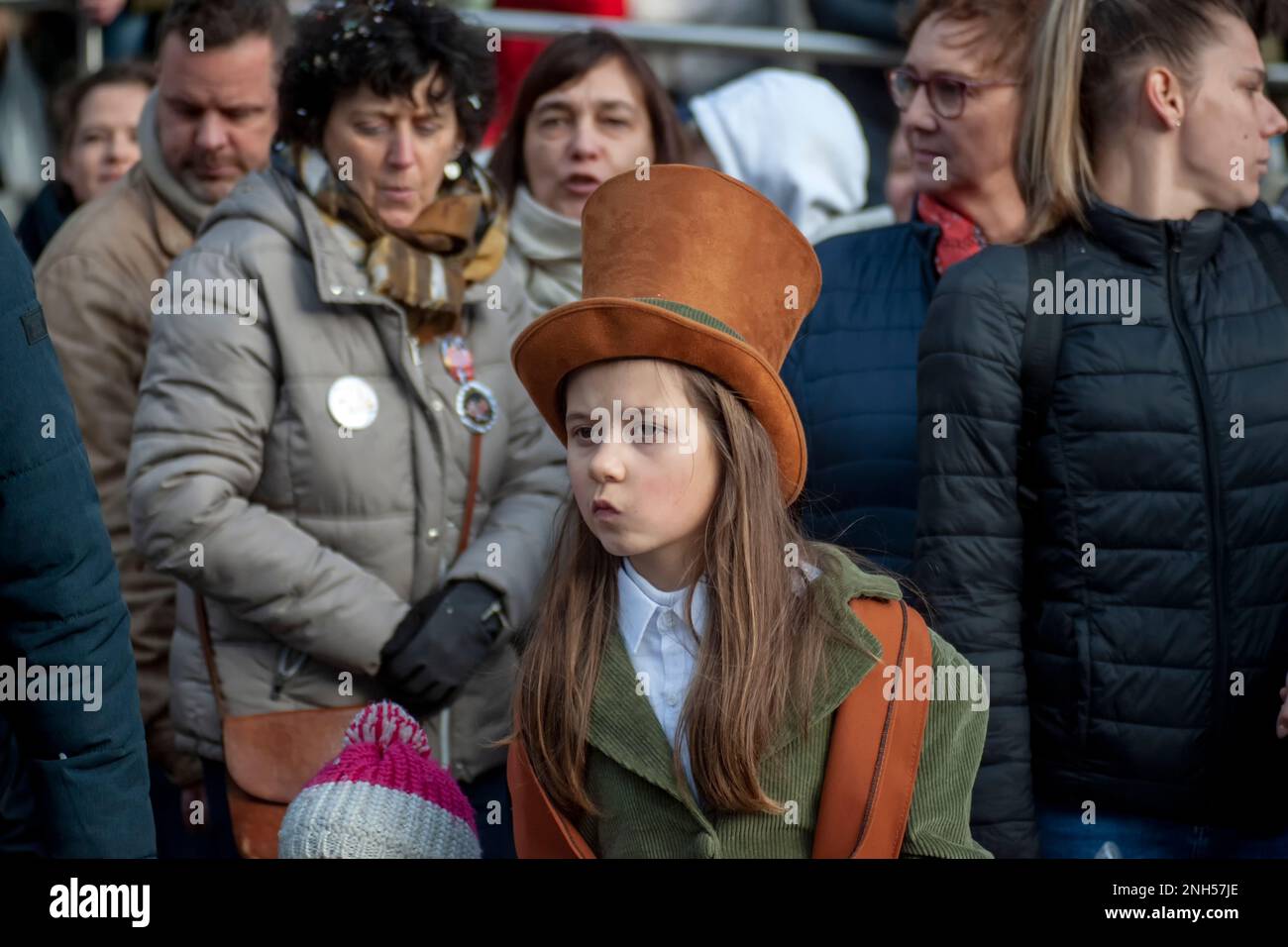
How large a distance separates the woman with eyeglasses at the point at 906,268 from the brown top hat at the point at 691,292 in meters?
0.89

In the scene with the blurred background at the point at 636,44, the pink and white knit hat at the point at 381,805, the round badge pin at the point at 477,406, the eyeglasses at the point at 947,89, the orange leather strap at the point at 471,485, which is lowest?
the pink and white knit hat at the point at 381,805

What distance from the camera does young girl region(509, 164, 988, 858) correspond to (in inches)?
100.0

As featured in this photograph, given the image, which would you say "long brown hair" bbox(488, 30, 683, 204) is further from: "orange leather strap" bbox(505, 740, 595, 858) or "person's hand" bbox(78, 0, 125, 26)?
"orange leather strap" bbox(505, 740, 595, 858)

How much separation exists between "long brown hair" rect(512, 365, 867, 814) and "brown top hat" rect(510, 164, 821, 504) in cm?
5

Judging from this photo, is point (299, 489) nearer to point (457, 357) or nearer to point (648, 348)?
point (457, 357)

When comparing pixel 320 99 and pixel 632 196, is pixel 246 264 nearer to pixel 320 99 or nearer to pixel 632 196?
pixel 320 99

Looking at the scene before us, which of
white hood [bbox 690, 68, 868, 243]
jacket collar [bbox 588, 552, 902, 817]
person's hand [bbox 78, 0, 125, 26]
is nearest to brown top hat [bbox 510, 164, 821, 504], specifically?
jacket collar [bbox 588, 552, 902, 817]

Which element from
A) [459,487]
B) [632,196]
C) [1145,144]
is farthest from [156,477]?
[1145,144]

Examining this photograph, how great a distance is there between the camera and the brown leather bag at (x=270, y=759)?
11.5 feet

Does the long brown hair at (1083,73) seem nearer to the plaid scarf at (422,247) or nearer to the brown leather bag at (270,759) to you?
the plaid scarf at (422,247)

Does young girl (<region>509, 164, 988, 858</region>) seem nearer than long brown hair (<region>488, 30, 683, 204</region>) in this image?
Yes

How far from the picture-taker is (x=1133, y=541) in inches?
121

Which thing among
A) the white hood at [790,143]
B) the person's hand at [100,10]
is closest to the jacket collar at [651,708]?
the white hood at [790,143]
